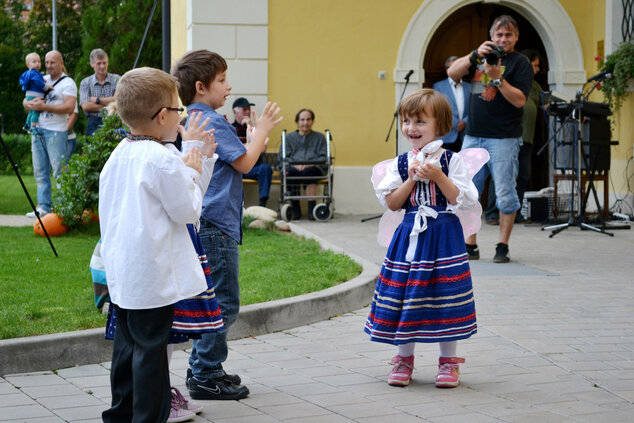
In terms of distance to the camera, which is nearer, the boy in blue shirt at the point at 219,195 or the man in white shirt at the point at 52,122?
the boy in blue shirt at the point at 219,195

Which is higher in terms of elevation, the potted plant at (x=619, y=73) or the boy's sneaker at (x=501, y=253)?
the potted plant at (x=619, y=73)

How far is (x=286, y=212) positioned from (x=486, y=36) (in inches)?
178

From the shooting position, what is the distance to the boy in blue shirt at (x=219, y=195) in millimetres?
4258

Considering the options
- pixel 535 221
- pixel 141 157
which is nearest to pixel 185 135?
pixel 141 157

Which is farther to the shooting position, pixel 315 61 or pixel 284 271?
pixel 315 61

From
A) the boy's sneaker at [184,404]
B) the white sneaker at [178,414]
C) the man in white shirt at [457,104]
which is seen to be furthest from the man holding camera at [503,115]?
the white sneaker at [178,414]

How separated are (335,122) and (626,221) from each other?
426 centimetres

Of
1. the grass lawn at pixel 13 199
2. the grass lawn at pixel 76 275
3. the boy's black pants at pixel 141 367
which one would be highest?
the boy's black pants at pixel 141 367

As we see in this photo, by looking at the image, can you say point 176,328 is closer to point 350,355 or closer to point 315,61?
point 350,355

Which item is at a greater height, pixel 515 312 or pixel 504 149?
pixel 504 149

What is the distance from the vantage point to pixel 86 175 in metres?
9.59

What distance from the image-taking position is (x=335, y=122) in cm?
1350

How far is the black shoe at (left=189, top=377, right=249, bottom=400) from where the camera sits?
4.38 m

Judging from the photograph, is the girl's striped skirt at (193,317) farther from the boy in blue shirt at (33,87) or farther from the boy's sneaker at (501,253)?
the boy in blue shirt at (33,87)
